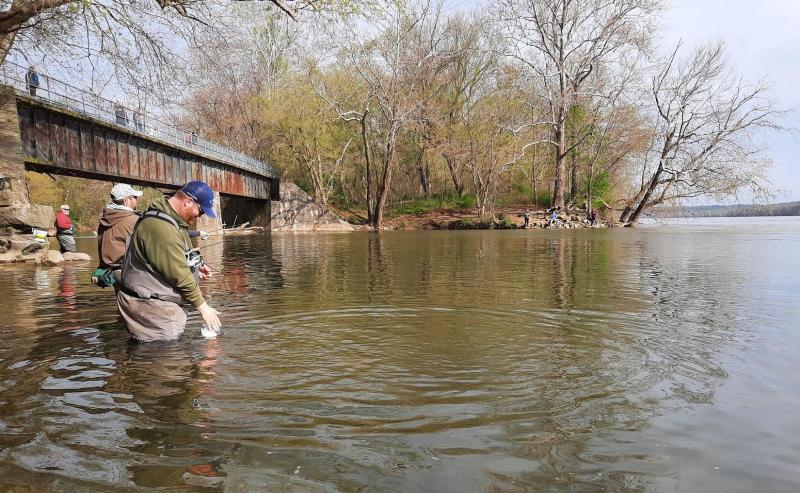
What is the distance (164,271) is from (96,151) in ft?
68.2

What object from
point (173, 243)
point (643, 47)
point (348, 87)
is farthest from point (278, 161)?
point (173, 243)

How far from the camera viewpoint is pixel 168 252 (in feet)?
17.5

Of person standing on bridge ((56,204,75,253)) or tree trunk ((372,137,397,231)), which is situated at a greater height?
tree trunk ((372,137,397,231))

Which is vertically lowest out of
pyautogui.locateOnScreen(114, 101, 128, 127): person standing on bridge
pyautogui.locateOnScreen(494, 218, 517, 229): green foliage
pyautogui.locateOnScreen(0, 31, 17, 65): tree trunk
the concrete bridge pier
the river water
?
the river water

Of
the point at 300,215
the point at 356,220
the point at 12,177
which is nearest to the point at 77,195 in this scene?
the point at 300,215

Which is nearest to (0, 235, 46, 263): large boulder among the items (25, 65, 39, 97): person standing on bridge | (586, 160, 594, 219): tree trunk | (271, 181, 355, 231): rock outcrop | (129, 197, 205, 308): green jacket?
(25, 65, 39, 97): person standing on bridge

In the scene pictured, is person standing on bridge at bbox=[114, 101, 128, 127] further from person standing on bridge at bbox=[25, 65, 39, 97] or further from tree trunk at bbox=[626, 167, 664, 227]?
tree trunk at bbox=[626, 167, 664, 227]

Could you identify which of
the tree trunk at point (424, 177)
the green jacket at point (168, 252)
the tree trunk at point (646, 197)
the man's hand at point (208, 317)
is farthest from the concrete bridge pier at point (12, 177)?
the tree trunk at point (646, 197)

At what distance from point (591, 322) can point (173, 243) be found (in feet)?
17.0

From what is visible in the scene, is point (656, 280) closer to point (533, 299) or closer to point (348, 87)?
point (533, 299)

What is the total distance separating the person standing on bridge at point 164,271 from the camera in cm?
535

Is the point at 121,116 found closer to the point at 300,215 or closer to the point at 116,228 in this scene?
the point at 116,228

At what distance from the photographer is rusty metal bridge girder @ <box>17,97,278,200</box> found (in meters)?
19.2

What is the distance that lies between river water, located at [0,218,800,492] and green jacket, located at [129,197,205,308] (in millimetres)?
701
